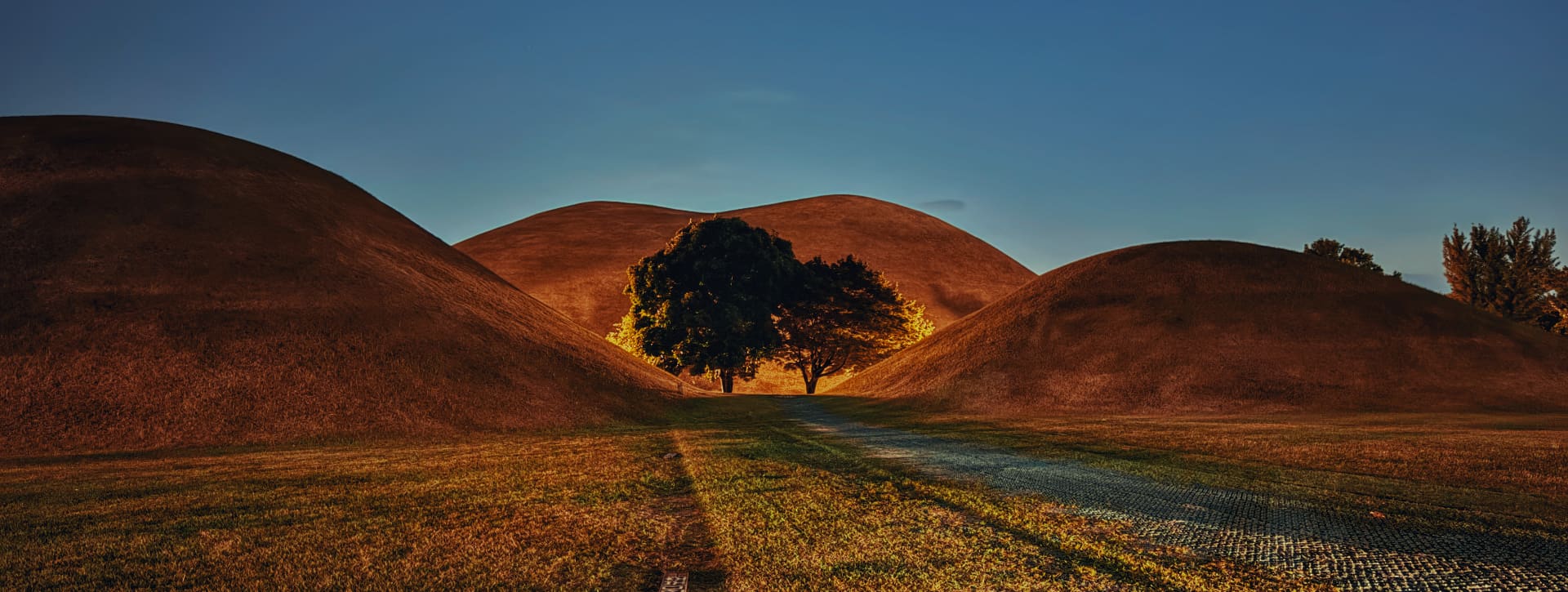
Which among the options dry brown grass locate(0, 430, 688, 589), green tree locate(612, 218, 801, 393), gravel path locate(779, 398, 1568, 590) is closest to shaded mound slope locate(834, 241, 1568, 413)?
green tree locate(612, 218, 801, 393)

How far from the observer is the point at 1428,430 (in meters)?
30.8

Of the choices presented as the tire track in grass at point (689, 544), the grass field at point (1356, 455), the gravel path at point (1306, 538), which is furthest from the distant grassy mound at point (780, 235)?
the gravel path at point (1306, 538)

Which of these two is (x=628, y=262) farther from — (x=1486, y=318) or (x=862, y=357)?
(x=1486, y=318)

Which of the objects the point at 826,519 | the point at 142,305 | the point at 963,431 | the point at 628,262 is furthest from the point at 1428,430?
the point at 628,262

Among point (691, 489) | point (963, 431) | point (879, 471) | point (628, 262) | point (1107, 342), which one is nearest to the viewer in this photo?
point (691, 489)

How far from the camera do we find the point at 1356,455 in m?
22.8

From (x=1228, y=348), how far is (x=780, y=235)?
120 metres

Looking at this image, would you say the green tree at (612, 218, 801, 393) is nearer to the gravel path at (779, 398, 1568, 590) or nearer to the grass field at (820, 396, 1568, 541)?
the grass field at (820, 396, 1568, 541)

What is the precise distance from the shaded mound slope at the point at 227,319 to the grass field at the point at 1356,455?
74.8ft

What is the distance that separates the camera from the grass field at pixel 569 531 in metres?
10.1

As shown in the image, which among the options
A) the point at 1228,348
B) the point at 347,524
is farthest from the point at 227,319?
the point at 1228,348

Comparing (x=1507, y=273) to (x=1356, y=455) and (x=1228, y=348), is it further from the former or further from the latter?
(x=1356, y=455)

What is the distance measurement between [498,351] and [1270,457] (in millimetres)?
40171

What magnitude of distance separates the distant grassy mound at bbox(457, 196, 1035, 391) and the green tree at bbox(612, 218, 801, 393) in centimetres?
4870
